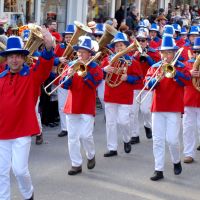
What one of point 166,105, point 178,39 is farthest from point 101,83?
point 166,105

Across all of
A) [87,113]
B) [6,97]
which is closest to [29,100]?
[6,97]

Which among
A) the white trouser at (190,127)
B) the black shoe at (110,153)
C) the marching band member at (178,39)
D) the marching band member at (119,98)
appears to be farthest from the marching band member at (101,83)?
the white trouser at (190,127)

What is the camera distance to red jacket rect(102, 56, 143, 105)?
9258 mm

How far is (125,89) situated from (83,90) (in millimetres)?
1192

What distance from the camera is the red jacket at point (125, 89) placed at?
9258mm

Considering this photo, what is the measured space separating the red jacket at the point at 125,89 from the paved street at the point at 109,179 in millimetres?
958

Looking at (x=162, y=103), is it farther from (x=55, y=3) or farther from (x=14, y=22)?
(x=55, y=3)

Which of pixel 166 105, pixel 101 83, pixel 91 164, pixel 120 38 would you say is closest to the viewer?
pixel 166 105

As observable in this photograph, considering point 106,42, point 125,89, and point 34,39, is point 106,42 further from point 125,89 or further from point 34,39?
point 34,39

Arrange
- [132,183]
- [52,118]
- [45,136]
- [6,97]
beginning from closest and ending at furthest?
[6,97] → [132,183] → [45,136] → [52,118]

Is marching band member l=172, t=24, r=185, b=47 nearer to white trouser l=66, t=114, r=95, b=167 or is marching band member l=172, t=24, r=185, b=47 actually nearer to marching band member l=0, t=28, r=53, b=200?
white trouser l=66, t=114, r=95, b=167

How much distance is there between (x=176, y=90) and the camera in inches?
318

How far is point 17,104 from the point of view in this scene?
6270 mm

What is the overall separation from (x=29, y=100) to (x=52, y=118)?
5732 mm
